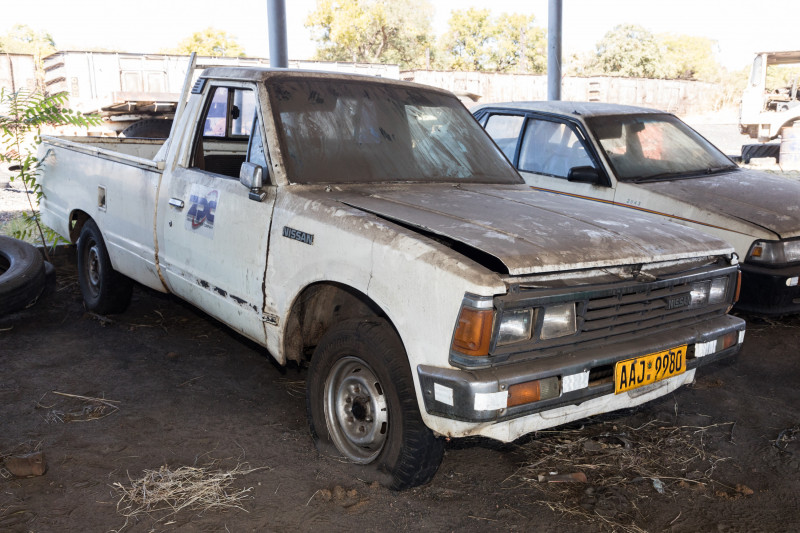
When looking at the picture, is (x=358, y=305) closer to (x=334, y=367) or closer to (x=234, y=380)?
(x=334, y=367)

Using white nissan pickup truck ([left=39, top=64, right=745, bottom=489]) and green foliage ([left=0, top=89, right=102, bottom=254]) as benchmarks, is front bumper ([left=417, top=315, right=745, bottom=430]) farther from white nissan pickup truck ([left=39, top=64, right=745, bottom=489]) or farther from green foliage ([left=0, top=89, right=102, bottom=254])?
green foliage ([left=0, top=89, right=102, bottom=254])

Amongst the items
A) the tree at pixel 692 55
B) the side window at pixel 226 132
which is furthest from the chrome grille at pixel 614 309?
the tree at pixel 692 55

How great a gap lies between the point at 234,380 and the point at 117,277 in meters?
1.64

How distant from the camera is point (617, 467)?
136 inches

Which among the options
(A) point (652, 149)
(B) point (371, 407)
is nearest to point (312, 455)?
(B) point (371, 407)

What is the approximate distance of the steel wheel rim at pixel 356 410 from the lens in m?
3.14

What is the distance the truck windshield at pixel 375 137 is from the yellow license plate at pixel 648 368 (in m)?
1.59

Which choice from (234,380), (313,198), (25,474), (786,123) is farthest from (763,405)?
(786,123)

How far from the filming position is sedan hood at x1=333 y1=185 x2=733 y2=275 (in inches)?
111

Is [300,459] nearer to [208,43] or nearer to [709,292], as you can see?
[709,292]

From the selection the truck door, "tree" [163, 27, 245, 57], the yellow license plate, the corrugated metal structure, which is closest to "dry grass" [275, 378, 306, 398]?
the truck door

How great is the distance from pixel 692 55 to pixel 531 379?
3161 inches

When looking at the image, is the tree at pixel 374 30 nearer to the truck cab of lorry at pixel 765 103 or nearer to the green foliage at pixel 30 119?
the truck cab of lorry at pixel 765 103

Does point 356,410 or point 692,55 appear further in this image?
point 692,55
